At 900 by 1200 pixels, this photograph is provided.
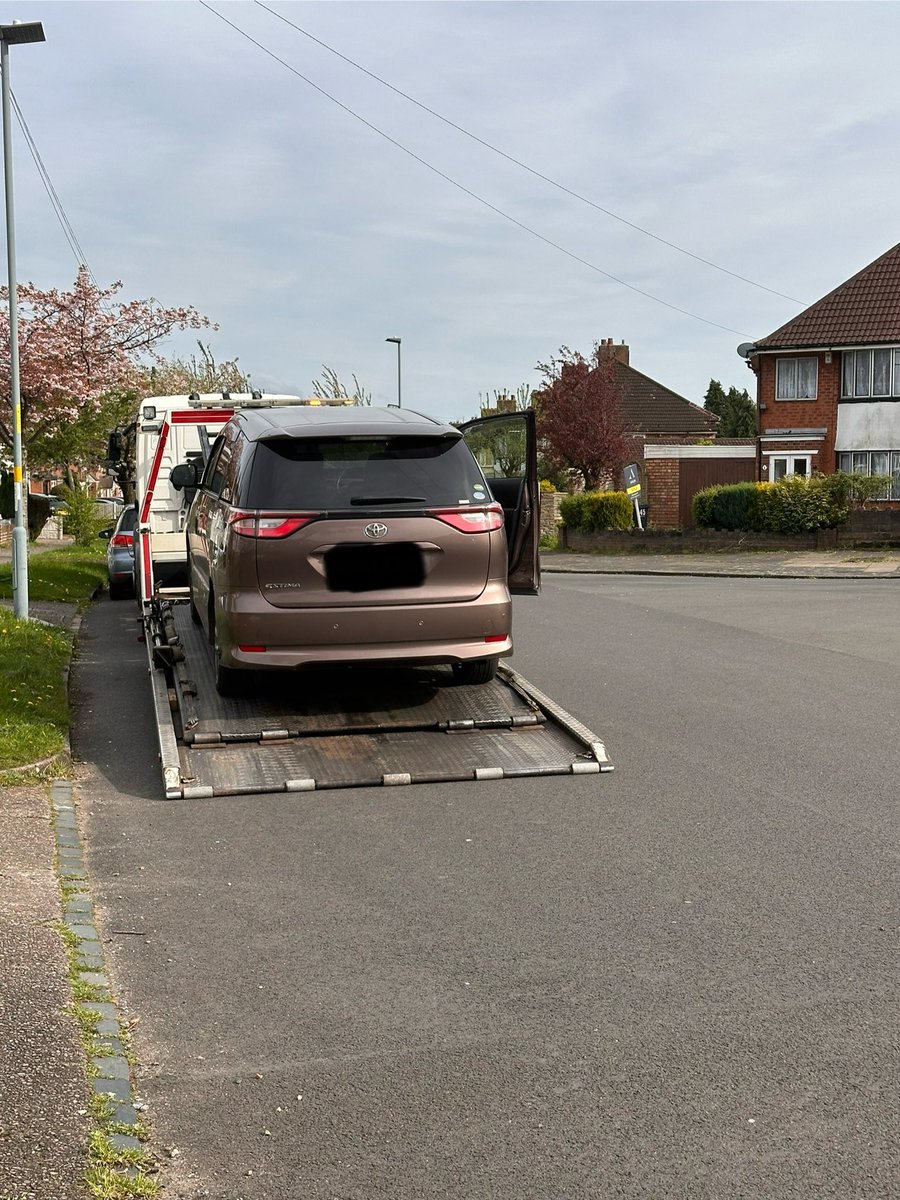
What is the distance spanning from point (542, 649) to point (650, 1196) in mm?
10499

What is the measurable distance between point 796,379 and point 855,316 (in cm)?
242

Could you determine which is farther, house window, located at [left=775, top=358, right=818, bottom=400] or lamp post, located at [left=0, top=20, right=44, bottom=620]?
house window, located at [left=775, top=358, right=818, bottom=400]

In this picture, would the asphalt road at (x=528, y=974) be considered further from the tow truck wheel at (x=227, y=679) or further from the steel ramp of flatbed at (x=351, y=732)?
the tow truck wheel at (x=227, y=679)

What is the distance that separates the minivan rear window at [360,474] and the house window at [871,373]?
109 feet

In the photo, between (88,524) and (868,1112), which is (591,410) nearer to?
(88,524)

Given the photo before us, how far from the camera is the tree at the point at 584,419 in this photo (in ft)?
163

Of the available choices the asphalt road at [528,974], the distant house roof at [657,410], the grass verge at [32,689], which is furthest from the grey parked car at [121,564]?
the distant house roof at [657,410]

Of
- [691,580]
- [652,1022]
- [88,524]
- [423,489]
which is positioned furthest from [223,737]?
[88,524]

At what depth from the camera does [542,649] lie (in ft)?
45.2

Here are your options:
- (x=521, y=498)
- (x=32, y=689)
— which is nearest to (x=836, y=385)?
(x=521, y=498)

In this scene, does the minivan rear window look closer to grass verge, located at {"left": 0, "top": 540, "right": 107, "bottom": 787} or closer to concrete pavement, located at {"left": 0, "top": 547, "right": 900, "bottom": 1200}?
grass verge, located at {"left": 0, "top": 540, "right": 107, "bottom": 787}

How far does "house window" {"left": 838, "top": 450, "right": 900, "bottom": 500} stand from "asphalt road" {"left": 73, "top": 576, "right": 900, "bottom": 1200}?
3176cm

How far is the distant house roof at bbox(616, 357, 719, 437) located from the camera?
2616 inches

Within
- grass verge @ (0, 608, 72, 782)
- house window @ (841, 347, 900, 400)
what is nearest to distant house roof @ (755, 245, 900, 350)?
house window @ (841, 347, 900, 400)
